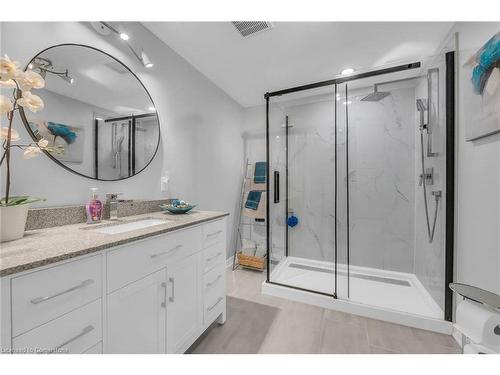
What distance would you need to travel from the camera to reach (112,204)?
136 cm

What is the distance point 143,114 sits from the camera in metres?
1.65

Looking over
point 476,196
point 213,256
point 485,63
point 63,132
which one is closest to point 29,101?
point 63,132

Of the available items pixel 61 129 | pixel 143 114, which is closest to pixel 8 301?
pixel 61 129

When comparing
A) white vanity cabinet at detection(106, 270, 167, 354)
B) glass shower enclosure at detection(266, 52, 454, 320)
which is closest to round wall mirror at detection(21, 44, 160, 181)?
white vanity cabinet at detection(106, 270, 167, 354)

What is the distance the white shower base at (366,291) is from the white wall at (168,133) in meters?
1.20

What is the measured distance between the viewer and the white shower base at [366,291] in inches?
65.3

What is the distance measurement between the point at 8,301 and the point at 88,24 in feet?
5.25

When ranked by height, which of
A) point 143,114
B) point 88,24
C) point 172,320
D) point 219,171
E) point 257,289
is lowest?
point 257,289

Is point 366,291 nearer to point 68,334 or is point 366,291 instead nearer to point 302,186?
point 302,186

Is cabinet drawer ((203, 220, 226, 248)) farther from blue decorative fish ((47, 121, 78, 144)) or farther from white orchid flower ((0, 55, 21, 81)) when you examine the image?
white orchid flower ((0, 55, 21, 81))

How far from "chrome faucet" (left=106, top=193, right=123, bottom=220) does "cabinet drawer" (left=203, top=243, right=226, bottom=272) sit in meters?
0.64

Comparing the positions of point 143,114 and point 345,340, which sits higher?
point 143,114

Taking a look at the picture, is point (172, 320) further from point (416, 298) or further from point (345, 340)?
point (416, 298)

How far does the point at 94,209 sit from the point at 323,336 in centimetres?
179
